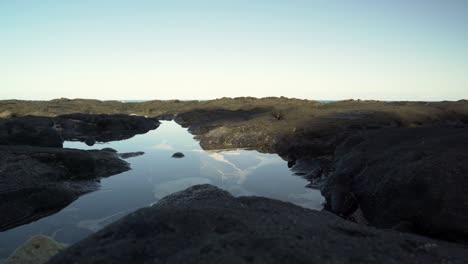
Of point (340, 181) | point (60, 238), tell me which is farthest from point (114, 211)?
point (340, 181)

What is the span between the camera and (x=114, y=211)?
3056 cm

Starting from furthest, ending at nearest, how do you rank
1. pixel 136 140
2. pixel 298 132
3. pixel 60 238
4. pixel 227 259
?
pixel 136 140
pixel 298 132
pixel 60 238
pixel 227 259

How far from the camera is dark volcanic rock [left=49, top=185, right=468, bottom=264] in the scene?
11289mm

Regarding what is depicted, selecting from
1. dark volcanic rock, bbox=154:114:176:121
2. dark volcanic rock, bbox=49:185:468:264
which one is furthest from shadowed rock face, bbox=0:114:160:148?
dark volcanic rock, bbox=49:185:468:264

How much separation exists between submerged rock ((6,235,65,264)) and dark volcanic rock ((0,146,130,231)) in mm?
13637

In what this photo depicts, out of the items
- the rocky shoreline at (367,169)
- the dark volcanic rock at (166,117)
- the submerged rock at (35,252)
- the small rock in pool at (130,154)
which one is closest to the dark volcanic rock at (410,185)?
the rocky shoreline at (367,169)

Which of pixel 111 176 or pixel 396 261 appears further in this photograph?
pixel 111 176

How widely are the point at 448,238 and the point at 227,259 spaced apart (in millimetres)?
14370

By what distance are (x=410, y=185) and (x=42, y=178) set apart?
31383mm

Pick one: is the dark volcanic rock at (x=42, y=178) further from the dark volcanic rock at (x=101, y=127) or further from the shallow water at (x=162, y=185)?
the dark volcanic rock at (x=101, y=127)

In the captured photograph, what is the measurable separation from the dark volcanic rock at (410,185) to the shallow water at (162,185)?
11.2 ft

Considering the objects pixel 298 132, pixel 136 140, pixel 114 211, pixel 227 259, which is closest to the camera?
pixel 227 259

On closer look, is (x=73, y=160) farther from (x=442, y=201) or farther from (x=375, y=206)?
(x=442, y=201)

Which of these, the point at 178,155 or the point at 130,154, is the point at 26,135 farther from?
the point at 178,155
